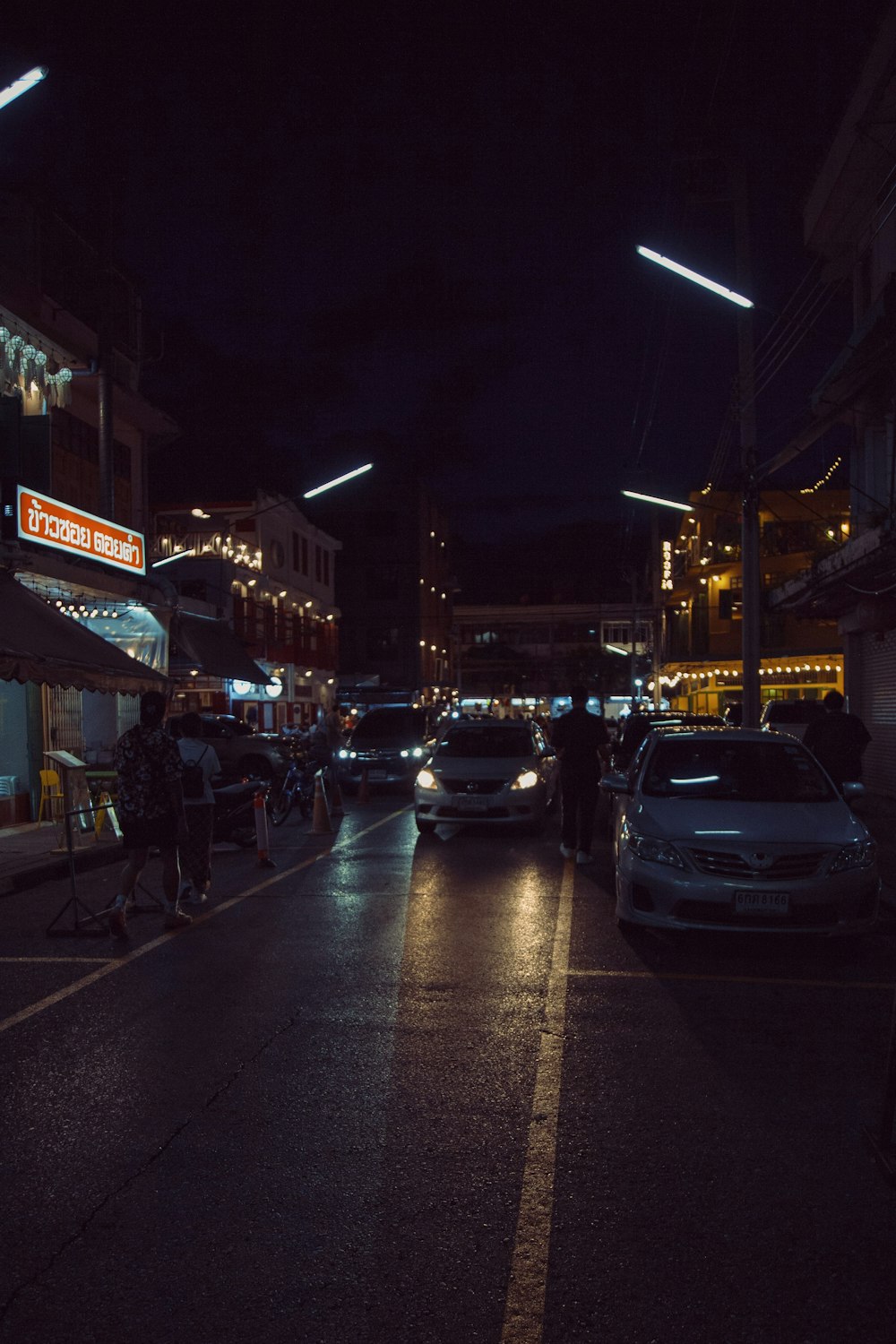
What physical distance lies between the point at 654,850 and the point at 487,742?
9077 mm

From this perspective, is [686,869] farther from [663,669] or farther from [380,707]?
[663,669]

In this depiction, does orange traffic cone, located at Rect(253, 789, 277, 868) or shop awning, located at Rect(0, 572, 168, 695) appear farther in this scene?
orange traffic cone, located at Rect(253, 789, 277, 868)

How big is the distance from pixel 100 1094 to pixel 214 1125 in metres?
0.76

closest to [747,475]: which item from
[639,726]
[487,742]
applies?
[639,726]

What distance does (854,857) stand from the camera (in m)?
7.63

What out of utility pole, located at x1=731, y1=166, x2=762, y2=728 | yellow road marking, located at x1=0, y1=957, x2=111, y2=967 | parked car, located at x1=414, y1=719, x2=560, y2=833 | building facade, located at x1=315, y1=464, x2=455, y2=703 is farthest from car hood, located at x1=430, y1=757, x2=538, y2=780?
building facade, located at x1=315, y1=464, x2=455, y2=703

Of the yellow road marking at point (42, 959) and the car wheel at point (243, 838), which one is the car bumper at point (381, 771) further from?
the yellow road marking at point (42, 959)

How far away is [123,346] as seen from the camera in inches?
972

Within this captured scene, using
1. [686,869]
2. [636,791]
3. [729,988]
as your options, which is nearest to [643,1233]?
[729,988]

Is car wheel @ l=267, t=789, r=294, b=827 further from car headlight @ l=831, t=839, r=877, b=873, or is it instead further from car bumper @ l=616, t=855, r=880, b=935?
car headlight @ l=831, t=839, r=877, b=873

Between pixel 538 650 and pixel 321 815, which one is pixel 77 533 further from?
pixel 538 650

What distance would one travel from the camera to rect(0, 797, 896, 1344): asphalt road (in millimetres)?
3229

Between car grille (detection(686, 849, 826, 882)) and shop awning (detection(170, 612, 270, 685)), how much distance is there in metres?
14.6

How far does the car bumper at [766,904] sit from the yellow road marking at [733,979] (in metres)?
0.34
